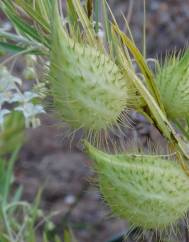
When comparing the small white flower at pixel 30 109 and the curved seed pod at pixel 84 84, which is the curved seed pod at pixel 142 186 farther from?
the small white flower at pixel 30 109

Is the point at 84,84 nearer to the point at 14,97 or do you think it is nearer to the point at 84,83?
the point at 84,83

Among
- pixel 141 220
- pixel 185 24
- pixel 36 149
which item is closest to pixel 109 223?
pixel 36 149

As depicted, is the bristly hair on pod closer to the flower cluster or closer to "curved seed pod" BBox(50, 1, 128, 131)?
"curved seed pod" BBox(50, 1, 128, 131)

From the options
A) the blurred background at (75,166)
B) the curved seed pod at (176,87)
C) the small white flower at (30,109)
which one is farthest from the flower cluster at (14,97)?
the blurred background at (75,166)

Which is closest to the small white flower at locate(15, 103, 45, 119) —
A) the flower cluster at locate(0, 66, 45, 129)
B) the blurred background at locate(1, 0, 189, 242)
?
the flower cluster at locate(0, 66, 45, 129)

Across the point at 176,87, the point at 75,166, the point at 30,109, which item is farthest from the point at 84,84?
the point at 75,166

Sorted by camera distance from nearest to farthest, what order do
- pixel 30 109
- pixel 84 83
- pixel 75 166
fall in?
pixel 84 83, pixel 30 109, pixel 75 166
